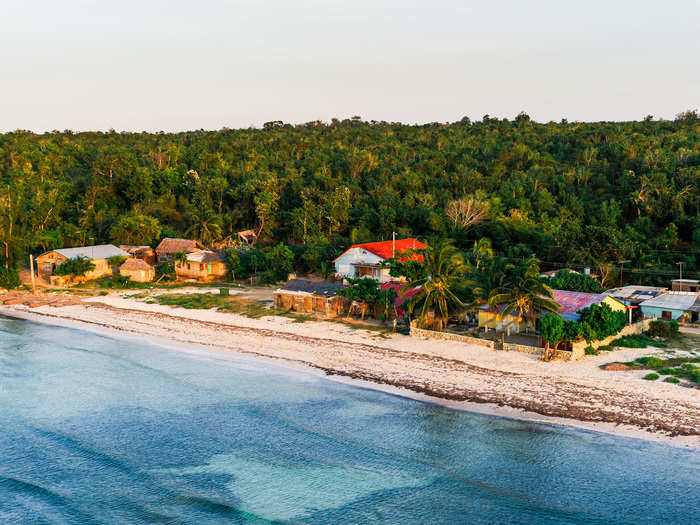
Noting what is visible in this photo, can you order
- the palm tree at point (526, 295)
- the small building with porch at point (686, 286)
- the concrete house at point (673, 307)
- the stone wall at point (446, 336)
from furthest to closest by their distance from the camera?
the small building with porch at point (686, 286) < the concrete house at point (673, 307) < the stone wall at point (446, 336) < the palm tree at point (526, 295)

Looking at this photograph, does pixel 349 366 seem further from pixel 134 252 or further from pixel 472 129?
pixel 472 129

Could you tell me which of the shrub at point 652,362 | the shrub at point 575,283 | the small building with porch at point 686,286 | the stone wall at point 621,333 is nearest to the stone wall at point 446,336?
the stone wall at point 621,333

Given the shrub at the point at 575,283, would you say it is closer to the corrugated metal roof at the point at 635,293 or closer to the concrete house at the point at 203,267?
the corrugated metal roof at the point at 635,293

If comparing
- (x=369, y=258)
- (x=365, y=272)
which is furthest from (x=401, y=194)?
(x=365, y=272)

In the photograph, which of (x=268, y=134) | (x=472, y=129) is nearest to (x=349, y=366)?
(x=472, y=129)

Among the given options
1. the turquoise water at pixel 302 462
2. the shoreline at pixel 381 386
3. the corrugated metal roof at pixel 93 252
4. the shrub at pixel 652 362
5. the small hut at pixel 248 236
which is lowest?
the turquoise water at pixel 302 462

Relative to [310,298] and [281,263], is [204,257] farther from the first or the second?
[310,298]
